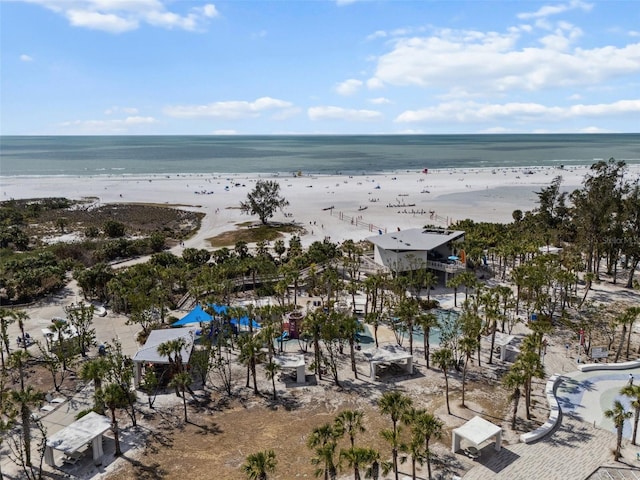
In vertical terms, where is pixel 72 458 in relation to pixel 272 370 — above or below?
below

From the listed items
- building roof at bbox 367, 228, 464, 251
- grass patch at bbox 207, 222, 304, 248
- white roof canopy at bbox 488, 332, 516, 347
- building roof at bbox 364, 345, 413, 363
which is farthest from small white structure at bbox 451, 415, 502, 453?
grass patch at bbox 207, 222, 304, 248

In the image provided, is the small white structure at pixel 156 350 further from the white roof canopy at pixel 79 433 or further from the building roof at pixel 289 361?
the building roof at pixel 289 361

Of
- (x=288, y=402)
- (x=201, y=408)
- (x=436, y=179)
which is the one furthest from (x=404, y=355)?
(x=436, y=179)

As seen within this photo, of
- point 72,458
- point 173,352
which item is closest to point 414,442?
point 72,458

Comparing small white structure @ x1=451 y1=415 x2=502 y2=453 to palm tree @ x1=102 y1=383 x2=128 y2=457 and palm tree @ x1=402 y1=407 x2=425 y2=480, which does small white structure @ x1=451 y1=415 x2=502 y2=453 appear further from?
palm tree @ x1=102 y1=383 x2=128 y2=457

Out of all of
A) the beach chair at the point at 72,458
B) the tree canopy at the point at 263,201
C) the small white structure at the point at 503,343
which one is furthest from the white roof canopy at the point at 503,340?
the tree canopy at the point at 263,201

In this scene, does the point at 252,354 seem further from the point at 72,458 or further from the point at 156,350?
the point at 72,458

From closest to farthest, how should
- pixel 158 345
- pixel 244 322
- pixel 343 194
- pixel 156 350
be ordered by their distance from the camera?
pixel 156 350 → pixel 158 345 → pixel 244 322 → pixel 343 194
